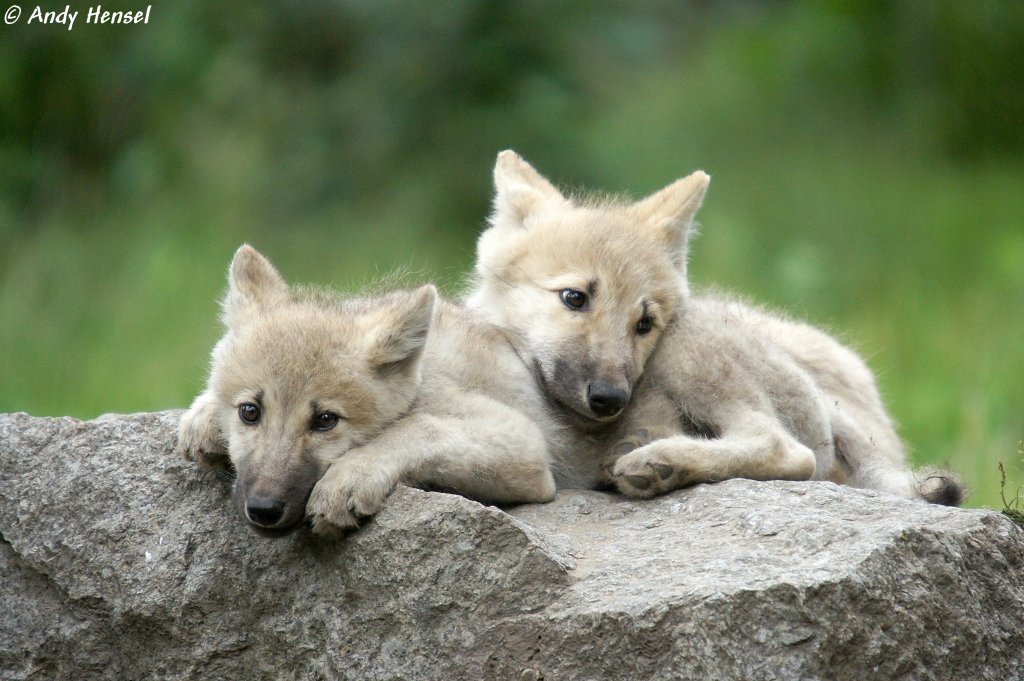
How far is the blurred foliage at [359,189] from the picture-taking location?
11.1m

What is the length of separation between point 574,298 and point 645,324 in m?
0.37

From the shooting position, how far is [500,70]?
1280cm

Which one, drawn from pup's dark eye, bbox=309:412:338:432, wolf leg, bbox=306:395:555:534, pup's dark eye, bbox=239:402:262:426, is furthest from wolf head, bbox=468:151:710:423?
pup's dark eye, bbox=239:402:262:426

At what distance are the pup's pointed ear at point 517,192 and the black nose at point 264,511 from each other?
2.97 m

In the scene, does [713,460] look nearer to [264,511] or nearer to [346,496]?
[346,496]

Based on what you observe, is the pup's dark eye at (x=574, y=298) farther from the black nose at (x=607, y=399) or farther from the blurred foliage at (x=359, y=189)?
the blurred foliage at (x=359, y=189)

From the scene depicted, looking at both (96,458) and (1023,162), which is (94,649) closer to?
(96,458)

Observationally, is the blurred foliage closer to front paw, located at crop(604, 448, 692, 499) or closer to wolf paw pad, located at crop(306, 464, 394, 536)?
front paw, located at crop(604, 448, 692, 499)

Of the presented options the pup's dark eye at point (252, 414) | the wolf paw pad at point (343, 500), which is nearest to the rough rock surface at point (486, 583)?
the wolf paw pad at point (343, 500)

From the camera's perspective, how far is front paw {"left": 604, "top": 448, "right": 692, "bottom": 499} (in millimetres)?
5613

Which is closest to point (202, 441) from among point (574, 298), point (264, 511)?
point (264, 511)

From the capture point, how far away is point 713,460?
5.70 m

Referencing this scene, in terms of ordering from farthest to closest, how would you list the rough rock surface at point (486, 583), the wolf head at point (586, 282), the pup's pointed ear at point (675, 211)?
the pup's pointed ear at point (675, 211) → the wolf head at point (586, 282) → the rough rock surface at point (486, 583)

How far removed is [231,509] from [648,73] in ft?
42.8
